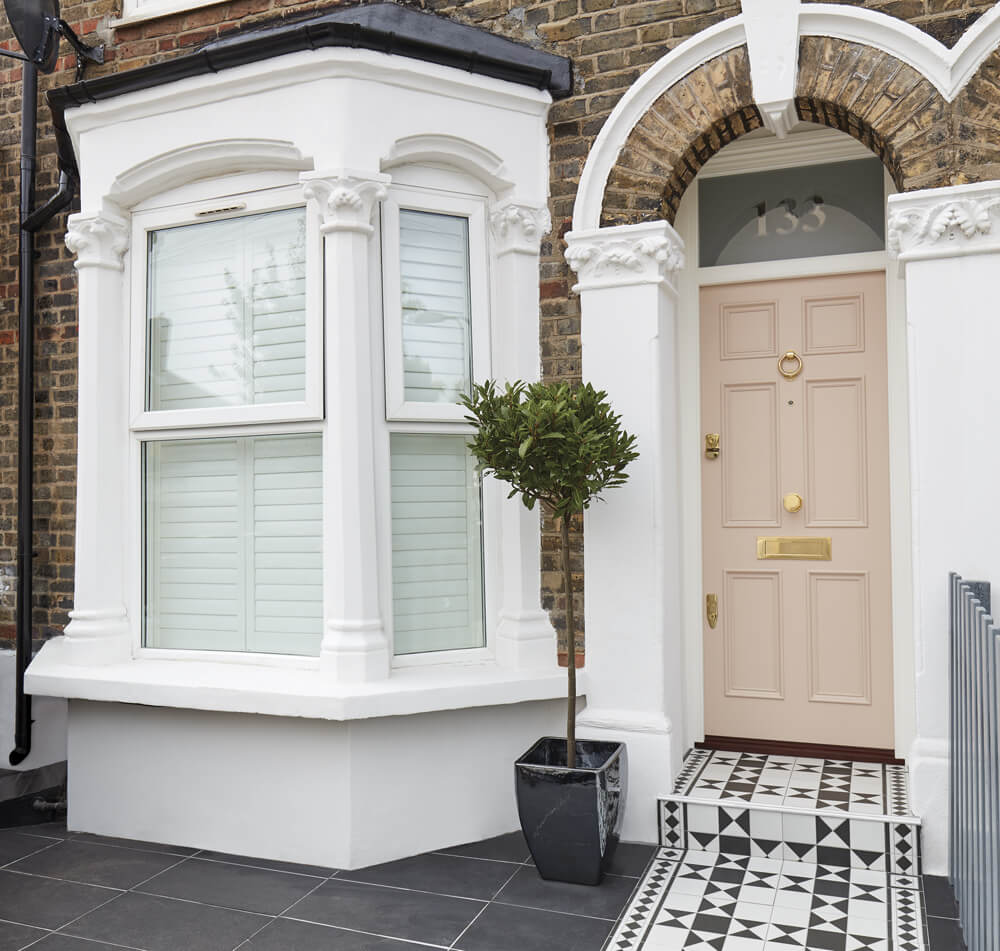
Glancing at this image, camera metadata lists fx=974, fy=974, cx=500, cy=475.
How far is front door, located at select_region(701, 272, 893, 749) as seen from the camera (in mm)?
4504

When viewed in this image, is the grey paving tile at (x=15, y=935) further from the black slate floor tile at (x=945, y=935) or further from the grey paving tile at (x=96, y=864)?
the black slate floor tile at (x=945, y=935)

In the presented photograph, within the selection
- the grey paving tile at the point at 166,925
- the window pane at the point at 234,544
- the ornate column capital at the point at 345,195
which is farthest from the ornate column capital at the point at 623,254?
the grey paving tile at the point at 166,925

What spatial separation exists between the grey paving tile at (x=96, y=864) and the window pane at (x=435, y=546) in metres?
1.32

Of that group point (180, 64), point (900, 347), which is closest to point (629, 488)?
point (900, 347)

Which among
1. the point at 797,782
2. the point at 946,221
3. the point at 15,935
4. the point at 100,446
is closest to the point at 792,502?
the point at 797,782

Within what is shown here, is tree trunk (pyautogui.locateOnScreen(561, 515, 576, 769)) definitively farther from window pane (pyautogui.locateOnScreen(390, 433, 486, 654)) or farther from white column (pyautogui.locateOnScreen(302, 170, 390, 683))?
white column (pyautogui.locateOnScreen(302, 170, 390, 683))

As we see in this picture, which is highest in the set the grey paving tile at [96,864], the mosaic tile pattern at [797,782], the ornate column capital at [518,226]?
the ornate column capital at [518,226]

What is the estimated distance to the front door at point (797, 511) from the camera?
14.8 ft

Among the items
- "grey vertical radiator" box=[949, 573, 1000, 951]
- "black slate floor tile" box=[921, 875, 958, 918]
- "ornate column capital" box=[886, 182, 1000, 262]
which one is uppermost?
"ornate column capital" box=[886, 182, 1000, 262]

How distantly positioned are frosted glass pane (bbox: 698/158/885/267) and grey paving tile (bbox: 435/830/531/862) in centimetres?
283

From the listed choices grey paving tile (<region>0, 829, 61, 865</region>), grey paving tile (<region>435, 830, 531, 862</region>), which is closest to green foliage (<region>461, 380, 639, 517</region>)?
grey paving tile (<region>435, 830, 531, 862</region>)

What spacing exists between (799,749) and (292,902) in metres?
2.41

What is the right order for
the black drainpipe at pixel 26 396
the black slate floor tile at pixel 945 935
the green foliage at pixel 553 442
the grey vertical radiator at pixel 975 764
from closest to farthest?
the grey vertical radiator at pixel 975 764 < the black slate floor tile at pixel 945 935 < the green foliage at pixel 553 442 < the black drainpipe at pixel 26 396

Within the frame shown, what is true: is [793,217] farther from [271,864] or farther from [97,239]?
[271,864]
